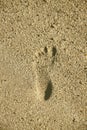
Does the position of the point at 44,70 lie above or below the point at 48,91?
above

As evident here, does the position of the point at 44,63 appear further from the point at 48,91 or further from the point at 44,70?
the point at 48,91

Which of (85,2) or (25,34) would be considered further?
(25,34)

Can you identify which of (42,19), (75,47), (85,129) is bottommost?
(85,129)

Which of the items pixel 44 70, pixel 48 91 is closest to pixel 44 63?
pixel 44 70

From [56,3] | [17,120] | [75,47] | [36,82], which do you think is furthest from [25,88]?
[56,3]

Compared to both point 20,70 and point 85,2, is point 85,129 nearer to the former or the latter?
point 20,70
